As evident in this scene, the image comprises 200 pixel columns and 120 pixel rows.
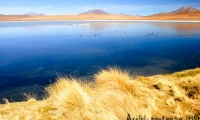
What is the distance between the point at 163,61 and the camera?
11242 mm

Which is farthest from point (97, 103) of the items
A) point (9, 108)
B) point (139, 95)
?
point (9, 108)

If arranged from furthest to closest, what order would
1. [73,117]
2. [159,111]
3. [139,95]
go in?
[139,95] → [159,111] → [73,117]

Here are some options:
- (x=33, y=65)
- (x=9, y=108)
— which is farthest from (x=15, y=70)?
(x=9, y=108)

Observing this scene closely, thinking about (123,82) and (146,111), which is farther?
(123,82)

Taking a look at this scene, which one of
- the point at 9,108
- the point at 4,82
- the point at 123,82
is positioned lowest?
the point at 4,82

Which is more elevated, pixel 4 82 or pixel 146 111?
pixel 146 111

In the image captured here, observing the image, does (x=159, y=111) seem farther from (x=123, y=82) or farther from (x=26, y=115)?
(x=26, y=115)

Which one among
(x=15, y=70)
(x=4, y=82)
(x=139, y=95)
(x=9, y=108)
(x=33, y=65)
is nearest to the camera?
(x=9, y=108)

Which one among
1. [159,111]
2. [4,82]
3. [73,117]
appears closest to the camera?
[73,117]

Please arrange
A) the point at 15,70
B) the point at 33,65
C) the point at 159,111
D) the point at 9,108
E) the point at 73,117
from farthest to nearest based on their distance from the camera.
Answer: the point at 33,65 → the point at 15,70 → the point at 9,108 → the point at 159,111 → the point at 73,117

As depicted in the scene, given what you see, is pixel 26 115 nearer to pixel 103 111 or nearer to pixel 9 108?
pixel 9 108

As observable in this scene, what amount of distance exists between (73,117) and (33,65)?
27.5ft

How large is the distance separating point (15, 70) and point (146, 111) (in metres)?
8.24

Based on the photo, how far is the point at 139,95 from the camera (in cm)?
396
